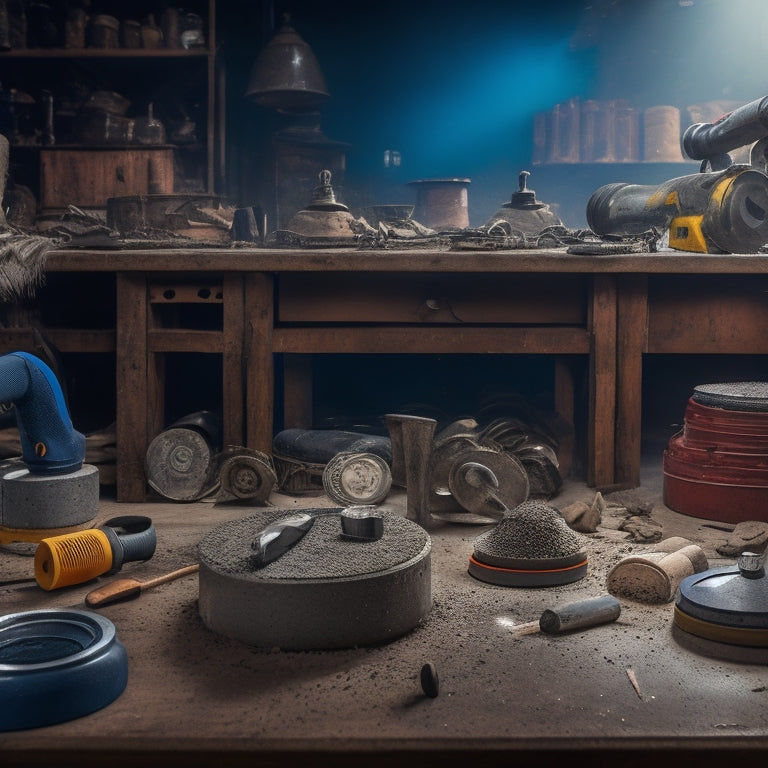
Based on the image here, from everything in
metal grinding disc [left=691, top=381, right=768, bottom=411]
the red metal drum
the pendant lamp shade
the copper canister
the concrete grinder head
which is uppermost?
the pendant lamp shade

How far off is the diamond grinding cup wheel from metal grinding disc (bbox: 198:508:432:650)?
1.03ft

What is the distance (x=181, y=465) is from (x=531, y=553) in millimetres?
1602

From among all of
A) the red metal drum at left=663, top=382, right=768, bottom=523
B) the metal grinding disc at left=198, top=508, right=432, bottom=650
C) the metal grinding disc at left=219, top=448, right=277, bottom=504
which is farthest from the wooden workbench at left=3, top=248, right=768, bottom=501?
the metal grinding disc at left=198, top=508, right=432, bottom=650

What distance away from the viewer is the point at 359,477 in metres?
3.56

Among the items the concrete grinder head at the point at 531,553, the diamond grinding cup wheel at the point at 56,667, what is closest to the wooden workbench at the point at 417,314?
the concrete grinder head at the point at 531,553

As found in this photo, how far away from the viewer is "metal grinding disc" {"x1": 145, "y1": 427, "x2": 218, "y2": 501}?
3705mm

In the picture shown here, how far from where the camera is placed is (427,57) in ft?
26.9

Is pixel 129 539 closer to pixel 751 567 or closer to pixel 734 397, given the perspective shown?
pixel 751 567

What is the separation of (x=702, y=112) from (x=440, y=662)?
727 centimetres

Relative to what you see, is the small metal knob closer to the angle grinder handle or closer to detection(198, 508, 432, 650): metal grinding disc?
detection(198, 508, 432, 650): metal grinding disc

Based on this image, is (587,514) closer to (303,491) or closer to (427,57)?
(303,491)

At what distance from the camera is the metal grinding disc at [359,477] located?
11.5 feet

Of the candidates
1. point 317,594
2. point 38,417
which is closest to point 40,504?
point 38,417

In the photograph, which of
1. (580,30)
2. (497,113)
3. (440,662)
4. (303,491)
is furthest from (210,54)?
(440,662)
